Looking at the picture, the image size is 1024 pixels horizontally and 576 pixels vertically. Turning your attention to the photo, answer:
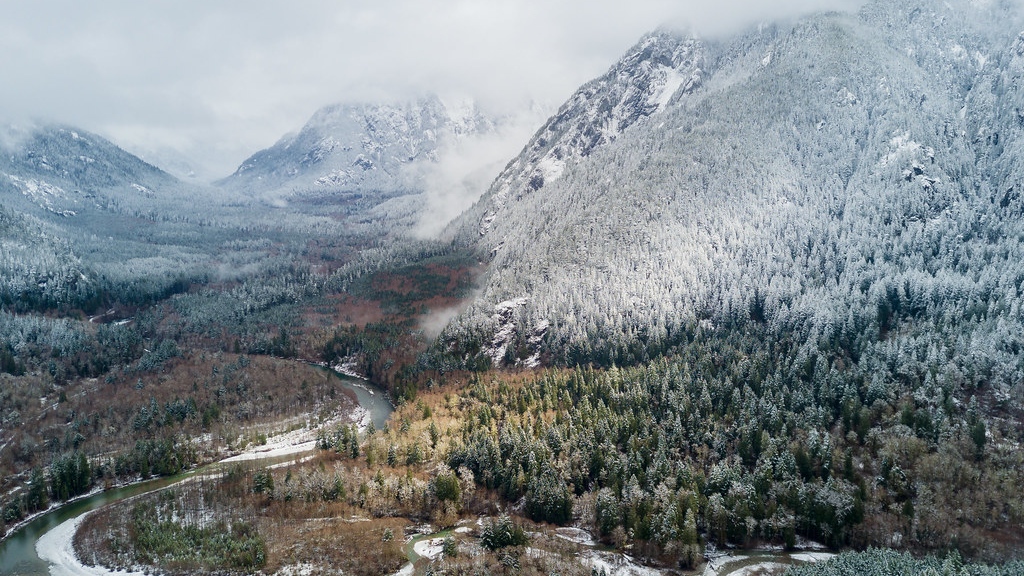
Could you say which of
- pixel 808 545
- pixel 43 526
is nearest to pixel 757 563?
pixel 808 545

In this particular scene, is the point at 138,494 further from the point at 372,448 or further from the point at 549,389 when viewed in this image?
the point at 549,389

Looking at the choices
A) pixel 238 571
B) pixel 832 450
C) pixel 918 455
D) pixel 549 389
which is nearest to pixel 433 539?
pixel 238 571

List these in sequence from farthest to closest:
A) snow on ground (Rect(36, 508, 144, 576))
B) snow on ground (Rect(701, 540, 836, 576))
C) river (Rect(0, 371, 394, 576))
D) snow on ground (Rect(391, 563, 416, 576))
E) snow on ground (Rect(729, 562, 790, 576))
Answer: river (Rect(0, 371, 394, 576)) → snow on ground (Rect(36, 508, 144, 576)) → snow on ground (Rect(701, 540, 836, 576)) → snow on ground (Rect(729, 562, 790, 576)) → snow on ground (Rect(391, 563, 416, 576))

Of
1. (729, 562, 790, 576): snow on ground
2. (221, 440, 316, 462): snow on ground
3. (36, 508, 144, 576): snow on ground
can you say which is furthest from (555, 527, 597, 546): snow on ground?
(221, 440, 316, 462): snow on ground

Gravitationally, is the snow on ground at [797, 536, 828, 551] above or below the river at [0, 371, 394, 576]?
below

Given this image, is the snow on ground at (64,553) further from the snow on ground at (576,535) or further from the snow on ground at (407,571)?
the snow on ground at (576,535)

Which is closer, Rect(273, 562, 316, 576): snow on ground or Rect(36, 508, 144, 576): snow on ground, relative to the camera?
Rect(273, 562, 316, 576): snow on ground

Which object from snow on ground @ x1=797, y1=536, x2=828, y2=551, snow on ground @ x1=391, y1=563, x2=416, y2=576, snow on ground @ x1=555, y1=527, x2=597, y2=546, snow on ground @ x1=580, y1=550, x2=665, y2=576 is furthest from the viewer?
snow on ground @ x1=555, y1=527, x2=597, y2=546

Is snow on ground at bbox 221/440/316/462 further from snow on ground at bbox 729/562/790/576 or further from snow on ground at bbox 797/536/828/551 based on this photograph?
snow on ground at bbox 797/536/828/551

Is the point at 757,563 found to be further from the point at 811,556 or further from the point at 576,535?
the point at 576,535
